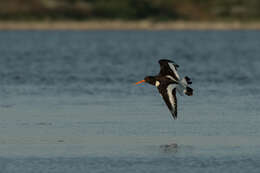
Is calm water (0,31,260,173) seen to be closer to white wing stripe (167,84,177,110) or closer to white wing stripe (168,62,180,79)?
white wing stripe (167,84,177,110)

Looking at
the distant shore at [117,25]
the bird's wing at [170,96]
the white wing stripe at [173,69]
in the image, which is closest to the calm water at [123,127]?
the bird's wing at [170,96]

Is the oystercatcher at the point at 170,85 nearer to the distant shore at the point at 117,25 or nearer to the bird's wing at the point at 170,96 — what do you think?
the bird's wing at the point at 170,96

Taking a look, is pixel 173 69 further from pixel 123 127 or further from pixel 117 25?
pixel 117 25

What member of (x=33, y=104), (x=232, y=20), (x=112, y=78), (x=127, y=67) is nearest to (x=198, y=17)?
(x=232, y=20)

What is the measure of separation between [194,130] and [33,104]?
5.71m

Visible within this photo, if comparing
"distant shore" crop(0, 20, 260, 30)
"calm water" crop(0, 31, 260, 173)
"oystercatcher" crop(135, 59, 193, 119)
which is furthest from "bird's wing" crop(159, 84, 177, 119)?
"distant shore" crop(0, 20, 260, 30)

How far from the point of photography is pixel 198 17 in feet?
395

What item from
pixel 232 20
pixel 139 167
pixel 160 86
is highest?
pixel 232 20

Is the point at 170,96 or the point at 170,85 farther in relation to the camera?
the point at 170,85

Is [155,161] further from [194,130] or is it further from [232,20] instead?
[232,20]

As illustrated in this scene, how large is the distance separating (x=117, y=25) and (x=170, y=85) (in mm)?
98006

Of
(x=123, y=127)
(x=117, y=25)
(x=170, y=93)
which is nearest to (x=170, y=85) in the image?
(x=170, y=93)

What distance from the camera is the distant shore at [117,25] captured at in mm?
113375

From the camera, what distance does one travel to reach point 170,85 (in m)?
17.3
